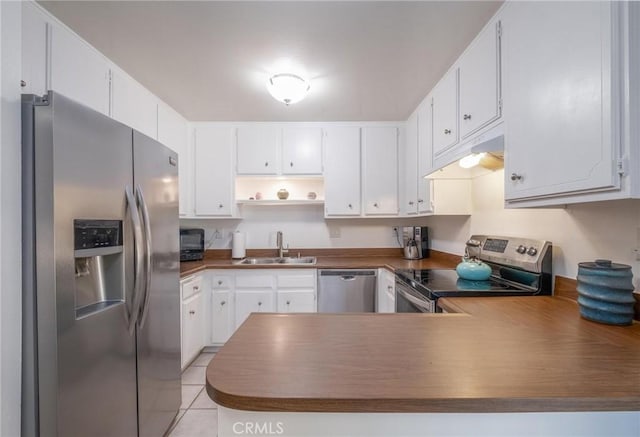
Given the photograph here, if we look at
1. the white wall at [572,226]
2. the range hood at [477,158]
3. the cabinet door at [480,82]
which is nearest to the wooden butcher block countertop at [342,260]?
the white wall at [572,226]

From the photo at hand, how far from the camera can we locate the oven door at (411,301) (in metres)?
1.49

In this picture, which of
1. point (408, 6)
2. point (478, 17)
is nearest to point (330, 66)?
point (408, 6)

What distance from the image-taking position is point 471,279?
5.54 feet

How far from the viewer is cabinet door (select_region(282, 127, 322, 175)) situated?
2961 mm

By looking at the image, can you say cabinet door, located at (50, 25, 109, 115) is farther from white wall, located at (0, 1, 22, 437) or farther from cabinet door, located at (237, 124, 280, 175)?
cabinet door, located at (237, 124, 280, 175)

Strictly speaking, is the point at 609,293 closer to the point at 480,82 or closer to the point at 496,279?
the point at 496,279

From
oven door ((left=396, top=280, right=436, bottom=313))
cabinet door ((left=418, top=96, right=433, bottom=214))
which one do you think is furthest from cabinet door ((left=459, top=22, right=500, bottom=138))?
oven door ((left=396, top=280, right=436, bottom=313))

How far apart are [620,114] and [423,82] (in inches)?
58.7

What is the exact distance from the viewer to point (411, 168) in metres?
2.74

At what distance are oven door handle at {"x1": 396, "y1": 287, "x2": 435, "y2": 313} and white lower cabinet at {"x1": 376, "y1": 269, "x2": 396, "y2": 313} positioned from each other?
273 millimetres

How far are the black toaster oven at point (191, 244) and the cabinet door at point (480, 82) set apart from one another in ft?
8.53

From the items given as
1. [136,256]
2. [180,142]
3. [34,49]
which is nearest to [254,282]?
[136,256]

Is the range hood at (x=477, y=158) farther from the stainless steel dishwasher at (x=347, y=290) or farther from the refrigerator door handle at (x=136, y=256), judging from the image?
the refrigerator door handle at (x=136, y=256)

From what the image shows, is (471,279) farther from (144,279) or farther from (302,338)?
(144,279)
